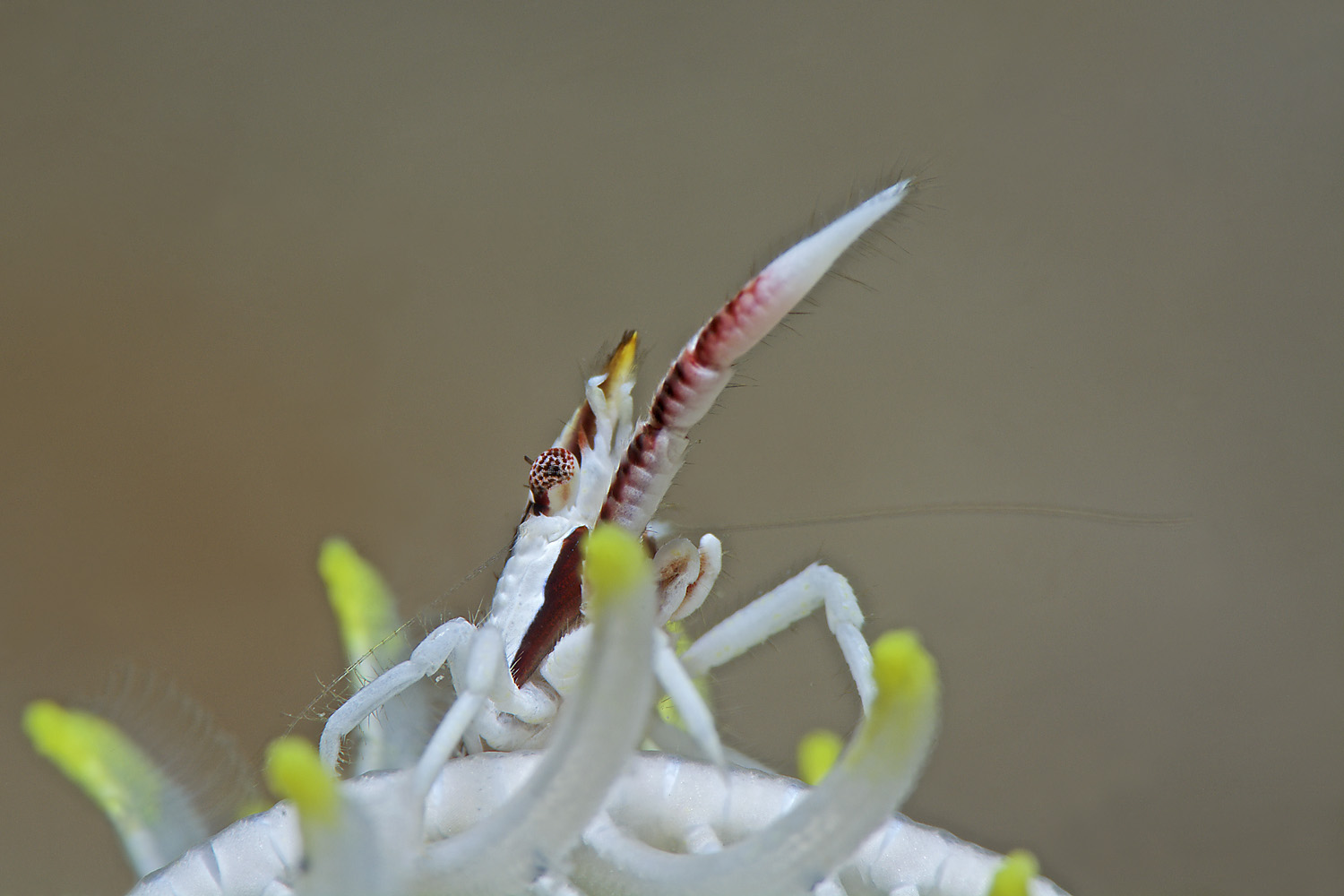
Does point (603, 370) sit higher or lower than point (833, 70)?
lower

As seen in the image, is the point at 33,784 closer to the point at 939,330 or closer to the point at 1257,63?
the point at 939,330

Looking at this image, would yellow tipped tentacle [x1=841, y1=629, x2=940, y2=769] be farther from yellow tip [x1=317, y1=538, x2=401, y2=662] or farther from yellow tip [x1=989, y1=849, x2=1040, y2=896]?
yellow tip [x1=317, y1=538, x2=401, y2=662]

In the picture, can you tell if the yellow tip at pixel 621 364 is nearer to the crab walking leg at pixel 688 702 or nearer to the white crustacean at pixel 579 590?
the white crustacean at pixel 579 590

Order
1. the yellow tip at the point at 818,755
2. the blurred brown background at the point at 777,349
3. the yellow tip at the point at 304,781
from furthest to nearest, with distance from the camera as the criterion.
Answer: the blurred brown background at the point at 777,349 < the yellow tip at the point at 818,755 < the yellow tip at the point at 304,781

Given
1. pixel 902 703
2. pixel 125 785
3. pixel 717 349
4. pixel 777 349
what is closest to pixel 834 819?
pixel 902 703

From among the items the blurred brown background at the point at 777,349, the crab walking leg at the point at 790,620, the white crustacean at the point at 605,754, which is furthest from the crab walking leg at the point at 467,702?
the blurred brown background at the point at 777,349

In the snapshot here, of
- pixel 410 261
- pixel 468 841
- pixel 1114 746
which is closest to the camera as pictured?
pixel 468 841

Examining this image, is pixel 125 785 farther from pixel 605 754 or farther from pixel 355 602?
pixel 605 754

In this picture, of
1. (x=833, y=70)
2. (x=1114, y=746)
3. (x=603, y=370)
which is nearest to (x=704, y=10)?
(x=833, y=70)
